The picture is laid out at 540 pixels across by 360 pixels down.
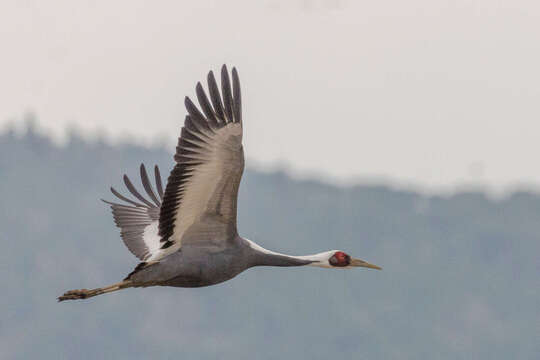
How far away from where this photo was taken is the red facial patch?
24.5 meters

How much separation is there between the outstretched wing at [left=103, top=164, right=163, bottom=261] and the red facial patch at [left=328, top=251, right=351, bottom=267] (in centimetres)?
301

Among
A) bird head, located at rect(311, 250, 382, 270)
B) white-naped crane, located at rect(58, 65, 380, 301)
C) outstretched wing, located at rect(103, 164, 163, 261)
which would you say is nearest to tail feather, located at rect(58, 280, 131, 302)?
white-naped crane, located at rect(58, 65, 380, 301)

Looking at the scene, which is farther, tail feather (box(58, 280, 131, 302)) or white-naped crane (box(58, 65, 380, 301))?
tail feather (box(58, 280, 131, 302))

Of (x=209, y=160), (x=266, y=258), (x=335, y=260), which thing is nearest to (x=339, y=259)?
(x=335, y=260)

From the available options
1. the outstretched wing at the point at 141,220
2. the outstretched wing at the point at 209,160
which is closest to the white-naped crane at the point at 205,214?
the outstretched wing at the point at 209,160

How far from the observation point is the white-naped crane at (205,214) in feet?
70.5

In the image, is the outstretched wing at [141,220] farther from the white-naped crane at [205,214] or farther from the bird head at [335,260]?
the bird head at [335,260]

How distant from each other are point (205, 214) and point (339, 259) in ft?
10.1

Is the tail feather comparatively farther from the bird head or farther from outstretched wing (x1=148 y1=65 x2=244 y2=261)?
the bird head

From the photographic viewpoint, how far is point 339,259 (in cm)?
2455

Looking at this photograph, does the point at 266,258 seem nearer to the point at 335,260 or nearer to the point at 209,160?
the point at 335,260

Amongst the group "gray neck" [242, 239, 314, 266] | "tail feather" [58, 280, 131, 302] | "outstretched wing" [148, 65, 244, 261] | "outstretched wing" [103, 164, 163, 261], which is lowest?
"tail feather" [58, 280, 131, 302]

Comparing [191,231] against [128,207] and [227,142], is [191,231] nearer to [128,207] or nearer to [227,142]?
[227,142]

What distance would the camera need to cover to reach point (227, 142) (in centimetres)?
2155
